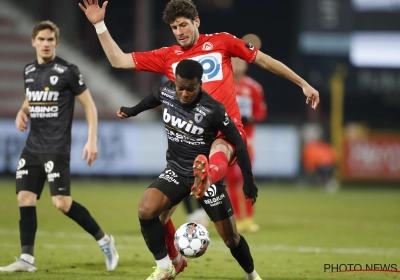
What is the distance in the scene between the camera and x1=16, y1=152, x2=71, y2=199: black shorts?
719cm

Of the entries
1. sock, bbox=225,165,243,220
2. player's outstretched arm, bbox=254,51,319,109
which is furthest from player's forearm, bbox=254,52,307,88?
sock, bbox=225,165,243,220

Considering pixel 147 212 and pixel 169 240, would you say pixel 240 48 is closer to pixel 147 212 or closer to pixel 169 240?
pixel 147 212

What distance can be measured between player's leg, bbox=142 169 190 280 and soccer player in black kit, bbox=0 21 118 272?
1.22m

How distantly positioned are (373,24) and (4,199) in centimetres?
1207

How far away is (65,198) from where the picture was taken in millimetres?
7188

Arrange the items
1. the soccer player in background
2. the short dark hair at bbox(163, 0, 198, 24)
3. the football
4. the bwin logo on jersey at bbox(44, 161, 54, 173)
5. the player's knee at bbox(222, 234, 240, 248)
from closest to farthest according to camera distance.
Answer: the football → the player's knee at bbox(222, 234, 240, 248) → the short dark hair at bbox(163, 0, 198, 24) → the bwin logo on jersey at bbox(44, 161, 54, 173) → the soccer player in background

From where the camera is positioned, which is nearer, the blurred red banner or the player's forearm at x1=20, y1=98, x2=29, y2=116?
the player's forearm at x1=20, y1=98, x2=29, y2=116

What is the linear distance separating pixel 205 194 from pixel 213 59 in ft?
4.11

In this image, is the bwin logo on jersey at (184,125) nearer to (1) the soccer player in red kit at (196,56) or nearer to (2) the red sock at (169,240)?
(1) the soccer player in red kit at (196,56)

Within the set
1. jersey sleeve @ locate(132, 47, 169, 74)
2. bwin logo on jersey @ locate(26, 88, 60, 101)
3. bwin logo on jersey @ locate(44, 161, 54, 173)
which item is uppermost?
jersey sleeve @ locate(132, 47, 169, 74)

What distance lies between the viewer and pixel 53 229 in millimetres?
10617

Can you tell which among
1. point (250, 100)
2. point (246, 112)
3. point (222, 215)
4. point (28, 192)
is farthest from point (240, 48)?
point (250, 100)

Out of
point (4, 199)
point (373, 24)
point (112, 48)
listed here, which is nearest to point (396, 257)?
point (112, 48)

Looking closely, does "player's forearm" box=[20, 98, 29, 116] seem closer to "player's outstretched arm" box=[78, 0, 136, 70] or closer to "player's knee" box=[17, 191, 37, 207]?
"player's knee" box=[17, 191, 37, 207]
